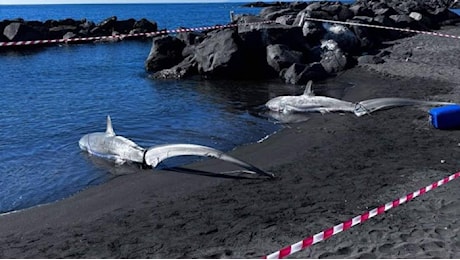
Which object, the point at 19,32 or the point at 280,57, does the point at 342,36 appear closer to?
the point at 280,57

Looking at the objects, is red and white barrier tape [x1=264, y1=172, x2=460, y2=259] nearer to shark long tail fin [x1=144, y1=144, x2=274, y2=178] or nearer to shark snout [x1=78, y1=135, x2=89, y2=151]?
shark long tail fin [x1=144, y1=144, x2=274, y2=178]

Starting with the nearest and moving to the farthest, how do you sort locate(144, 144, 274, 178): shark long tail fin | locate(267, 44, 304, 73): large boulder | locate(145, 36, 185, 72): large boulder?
1. locate(144, 144, 274, 178): shark long tail fin
2. locate(267, 44, 304, 73): large boulder
3. locate(145, 36, 185, 72): large boulder

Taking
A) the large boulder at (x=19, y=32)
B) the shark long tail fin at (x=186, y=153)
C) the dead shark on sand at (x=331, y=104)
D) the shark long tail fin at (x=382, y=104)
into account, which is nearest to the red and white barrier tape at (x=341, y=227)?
the shark long tail fin at (x=186, y=153)

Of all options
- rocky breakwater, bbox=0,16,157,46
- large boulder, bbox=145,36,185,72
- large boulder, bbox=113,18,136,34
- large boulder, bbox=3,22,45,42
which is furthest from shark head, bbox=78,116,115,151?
large boulder, bbox=113,18,136,34

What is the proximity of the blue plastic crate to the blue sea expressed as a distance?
4412 millimetres

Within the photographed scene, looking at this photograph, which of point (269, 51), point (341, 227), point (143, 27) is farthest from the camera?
point (143, 27)

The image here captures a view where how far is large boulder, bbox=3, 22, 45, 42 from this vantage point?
4016cm

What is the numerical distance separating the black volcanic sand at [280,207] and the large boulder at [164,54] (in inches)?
543

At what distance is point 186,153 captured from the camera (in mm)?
10539

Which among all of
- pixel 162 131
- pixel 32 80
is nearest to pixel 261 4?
pixel 32 80

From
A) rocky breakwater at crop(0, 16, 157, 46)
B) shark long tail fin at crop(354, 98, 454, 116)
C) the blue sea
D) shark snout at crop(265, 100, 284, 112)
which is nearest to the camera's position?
the blue sea

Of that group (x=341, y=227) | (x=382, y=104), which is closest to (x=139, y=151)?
(x=341, y=227)

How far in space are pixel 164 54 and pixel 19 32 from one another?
67.6 ft

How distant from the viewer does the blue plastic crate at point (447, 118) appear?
12.3m
